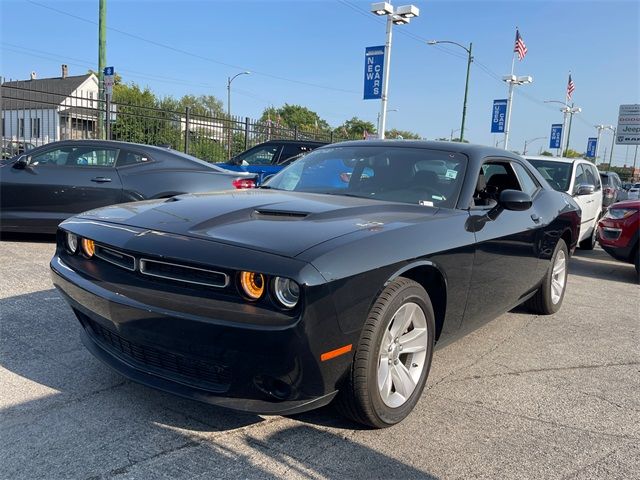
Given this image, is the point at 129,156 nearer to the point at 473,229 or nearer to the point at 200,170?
the point at 200,170

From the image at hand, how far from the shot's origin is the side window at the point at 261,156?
35.8 feet

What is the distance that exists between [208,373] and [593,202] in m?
8.78

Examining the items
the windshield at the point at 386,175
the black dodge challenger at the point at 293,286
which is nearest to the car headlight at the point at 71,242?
the black dodge challenger at the point at 293,286

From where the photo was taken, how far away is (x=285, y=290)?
7.47 feet

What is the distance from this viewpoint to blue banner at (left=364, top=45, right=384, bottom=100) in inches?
634

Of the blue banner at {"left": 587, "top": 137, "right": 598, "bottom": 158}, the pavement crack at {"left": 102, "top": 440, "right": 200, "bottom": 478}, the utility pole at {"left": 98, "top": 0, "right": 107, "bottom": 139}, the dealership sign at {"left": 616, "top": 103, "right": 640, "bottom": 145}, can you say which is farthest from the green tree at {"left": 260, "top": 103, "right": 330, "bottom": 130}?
the pavement crack at {"left": 102, "top": 440, "right": 200, "bottom": 478}

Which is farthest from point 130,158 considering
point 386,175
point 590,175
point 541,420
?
point 590,175

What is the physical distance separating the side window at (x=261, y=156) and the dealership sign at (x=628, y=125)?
25.8m

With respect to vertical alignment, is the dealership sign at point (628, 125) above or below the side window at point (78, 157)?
above

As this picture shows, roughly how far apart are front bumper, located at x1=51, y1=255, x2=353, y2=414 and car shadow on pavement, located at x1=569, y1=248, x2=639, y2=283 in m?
6.50

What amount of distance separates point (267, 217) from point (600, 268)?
717 cm

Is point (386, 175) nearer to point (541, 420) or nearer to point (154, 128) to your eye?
point (541, 420)

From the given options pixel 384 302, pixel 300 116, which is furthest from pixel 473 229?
pixel 300 116

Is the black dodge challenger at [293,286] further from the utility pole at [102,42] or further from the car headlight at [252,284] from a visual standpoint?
the utility pole at [102,42]
